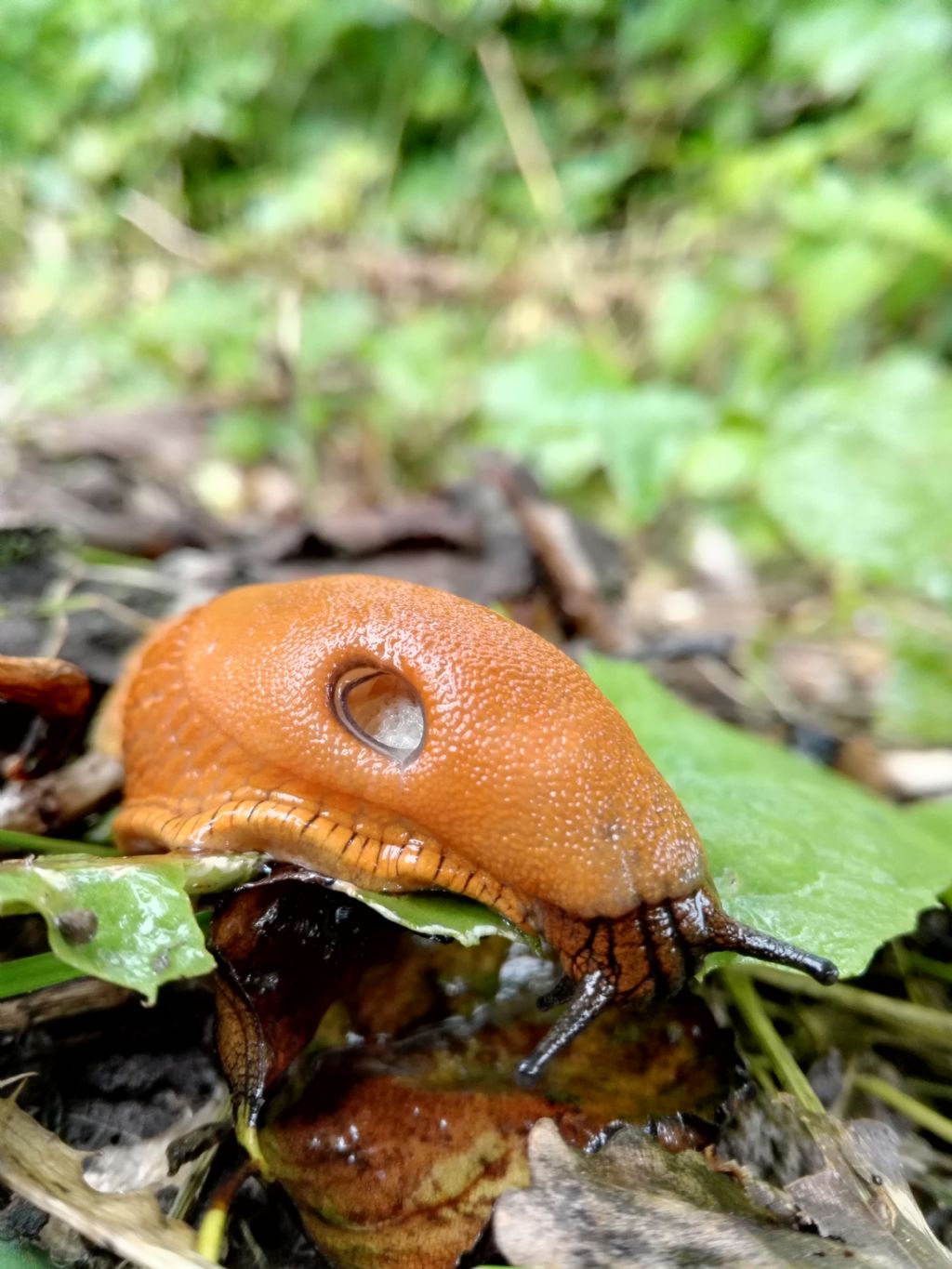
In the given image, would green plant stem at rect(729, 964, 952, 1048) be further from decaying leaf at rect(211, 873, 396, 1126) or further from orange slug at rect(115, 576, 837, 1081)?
decaying leaf at rect(211, 873, 396, 1126)

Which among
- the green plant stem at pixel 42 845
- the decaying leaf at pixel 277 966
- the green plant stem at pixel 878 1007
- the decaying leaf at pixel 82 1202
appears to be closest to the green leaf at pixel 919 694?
the green plant stem at pixel 878 1007

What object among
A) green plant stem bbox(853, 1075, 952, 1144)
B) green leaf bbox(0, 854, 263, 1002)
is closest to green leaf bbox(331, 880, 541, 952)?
green leaf bbox(0, 854, 263, 1002)

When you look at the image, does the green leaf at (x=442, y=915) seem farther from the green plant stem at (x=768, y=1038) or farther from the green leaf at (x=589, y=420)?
the green leaf at (x=589, y=420)

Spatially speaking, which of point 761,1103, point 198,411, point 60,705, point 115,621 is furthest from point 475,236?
point 761,1103

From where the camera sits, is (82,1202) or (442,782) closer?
(82,1202)

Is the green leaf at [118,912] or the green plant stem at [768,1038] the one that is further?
the green plant stem at [768,1038]

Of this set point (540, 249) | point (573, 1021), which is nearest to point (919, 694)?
point (573, 1021)

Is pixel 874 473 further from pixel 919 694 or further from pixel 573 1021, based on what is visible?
pixel 573 1021
